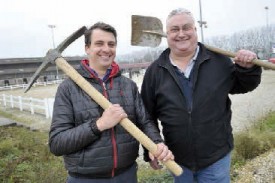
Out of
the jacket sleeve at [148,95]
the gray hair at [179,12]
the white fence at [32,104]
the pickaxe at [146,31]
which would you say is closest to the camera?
the gray hair at [179,12]

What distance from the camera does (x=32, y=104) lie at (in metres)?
14.4

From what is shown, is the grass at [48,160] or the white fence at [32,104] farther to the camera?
the white fence at [32,104]

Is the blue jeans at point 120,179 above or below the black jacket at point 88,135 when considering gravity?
below

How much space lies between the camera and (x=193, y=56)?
102 inches

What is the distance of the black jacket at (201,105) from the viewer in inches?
97.7

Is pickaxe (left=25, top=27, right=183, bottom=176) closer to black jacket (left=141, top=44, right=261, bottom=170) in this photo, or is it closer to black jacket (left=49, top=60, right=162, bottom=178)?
black jacket (left=49, top=60, right=162, bottom=178)

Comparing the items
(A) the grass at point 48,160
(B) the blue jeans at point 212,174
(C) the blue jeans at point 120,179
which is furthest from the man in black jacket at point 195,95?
(A) the grass at point 48,160

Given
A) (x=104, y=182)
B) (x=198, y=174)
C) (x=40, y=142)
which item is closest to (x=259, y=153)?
(x=198, y=174)

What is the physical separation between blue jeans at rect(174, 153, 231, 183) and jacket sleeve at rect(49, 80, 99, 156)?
38.0 inches

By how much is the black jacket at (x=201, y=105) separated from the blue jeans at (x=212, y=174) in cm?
5

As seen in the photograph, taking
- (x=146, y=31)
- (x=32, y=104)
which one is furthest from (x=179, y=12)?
(x=32, y=104)

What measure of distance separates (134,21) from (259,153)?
3.35 m

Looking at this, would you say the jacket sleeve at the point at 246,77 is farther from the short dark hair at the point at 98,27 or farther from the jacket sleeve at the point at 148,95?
the short dark hair at the point at 98,27

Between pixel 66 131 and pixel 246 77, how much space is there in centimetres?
146
